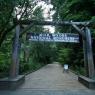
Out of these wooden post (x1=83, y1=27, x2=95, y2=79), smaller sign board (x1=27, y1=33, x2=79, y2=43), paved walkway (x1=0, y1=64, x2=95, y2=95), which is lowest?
paved walkway (x1=0, y1=64, x2=95, y2=95)

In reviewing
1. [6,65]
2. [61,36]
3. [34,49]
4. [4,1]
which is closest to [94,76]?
[61,36]

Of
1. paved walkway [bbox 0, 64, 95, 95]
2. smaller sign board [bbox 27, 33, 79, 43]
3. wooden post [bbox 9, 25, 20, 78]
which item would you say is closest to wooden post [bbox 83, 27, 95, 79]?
paved walkway [bbox 0, 64, 95, 95]

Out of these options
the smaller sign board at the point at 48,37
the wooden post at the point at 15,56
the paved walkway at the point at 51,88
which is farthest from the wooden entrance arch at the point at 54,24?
the paved walkway at the point at 51,88

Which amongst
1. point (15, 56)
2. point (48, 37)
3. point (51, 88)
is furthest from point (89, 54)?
point (15, 56)

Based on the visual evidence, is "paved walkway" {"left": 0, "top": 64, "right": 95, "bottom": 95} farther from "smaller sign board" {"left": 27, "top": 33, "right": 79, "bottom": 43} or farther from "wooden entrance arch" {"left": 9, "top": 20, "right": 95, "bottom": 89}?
"smaller sign board" {"left": 27, "top": 33, "right": 79, "bottom": 43}

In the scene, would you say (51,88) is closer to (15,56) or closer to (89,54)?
(15,56)

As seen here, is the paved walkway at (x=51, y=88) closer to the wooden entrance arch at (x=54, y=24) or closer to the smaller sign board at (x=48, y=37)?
the wooden entrance arch at (x=54, y=24)

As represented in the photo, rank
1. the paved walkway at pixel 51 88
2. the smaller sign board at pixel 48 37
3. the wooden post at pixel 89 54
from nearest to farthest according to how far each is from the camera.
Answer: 1. the paved walkway at pixel 51 88
2. the wooden post at pixel 89 54
3. the smaller sign board at pixel 48 37

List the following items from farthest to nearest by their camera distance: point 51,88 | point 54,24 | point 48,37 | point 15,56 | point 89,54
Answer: point 48,37
point 54,24
point 89,54
point 15,56
point 51,88

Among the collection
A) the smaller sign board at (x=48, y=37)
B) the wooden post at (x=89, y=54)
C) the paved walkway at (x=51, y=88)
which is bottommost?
the paved walkway at (x=51, y=88)

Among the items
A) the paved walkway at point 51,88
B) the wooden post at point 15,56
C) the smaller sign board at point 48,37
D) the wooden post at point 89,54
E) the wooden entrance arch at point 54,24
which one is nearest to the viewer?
the paved walkway at point 51,88

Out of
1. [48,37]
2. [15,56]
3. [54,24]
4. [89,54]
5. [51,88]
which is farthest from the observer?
[48,37]

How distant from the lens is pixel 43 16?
13.0m

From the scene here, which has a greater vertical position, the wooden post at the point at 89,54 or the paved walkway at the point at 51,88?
the wooden post at the point at 89,54
